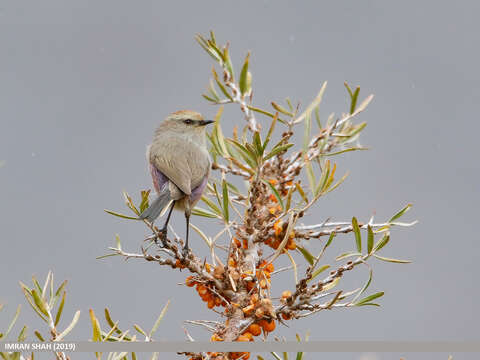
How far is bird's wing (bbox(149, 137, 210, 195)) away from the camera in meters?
1.35

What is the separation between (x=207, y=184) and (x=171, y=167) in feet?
0.37

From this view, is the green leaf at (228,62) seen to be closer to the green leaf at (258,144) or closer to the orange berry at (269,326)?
the green leaf at (258,144)

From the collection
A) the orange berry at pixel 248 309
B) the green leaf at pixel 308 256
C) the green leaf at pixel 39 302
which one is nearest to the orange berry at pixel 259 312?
the orange berry at pixel 248 309

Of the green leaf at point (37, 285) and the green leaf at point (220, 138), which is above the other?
the green leaf at point (220, 138)

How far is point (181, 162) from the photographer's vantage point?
140cm

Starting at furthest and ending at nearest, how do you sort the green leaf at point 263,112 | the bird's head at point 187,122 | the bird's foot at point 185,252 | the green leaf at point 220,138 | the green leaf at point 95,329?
the bird's head at point 187,122
the green leaf at point 220,138
the green leaf at point 263,112
the bird's foot at point 185,252
the green leaf at point 95,329

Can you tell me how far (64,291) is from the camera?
0.99 m

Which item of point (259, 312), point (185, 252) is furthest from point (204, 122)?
point (259, 312)

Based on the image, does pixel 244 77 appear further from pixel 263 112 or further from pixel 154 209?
pixel 154 209

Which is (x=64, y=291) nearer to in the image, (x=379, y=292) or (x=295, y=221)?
(x=295, y=221)

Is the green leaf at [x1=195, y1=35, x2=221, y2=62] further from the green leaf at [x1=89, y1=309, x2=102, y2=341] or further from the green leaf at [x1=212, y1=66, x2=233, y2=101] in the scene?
the green leaf at [x1=89, y1=309, x2=102, y2=341]

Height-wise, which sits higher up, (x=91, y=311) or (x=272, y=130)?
(x=272, y=130)

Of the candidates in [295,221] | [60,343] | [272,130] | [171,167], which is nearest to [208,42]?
[171,167]

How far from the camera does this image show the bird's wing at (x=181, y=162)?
53.1 inches
